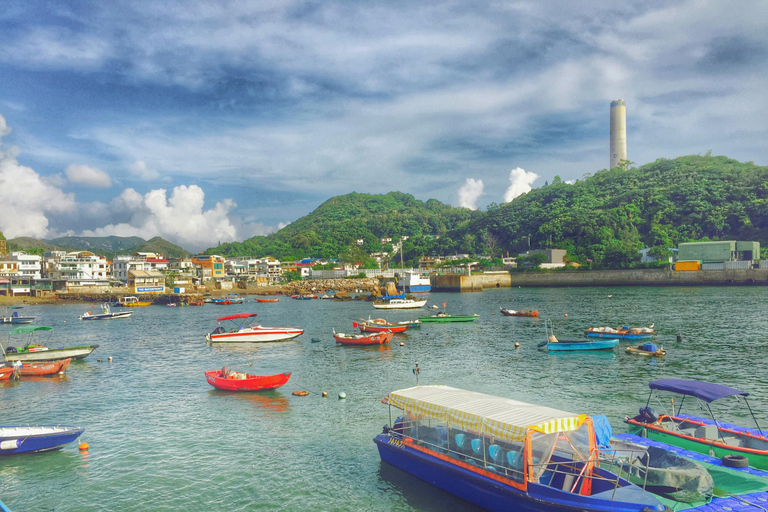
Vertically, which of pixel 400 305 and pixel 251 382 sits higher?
pixel 251 382

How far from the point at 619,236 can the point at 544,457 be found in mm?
149001

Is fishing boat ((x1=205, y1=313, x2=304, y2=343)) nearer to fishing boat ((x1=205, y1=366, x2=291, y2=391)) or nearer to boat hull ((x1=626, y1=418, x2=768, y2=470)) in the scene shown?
fishing boat ((x1=205, y1=366, x2=291, y2=391))

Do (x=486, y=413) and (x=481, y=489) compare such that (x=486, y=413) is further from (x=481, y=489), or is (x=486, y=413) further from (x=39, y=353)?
(x=39, y=353)

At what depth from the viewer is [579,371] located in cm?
3288

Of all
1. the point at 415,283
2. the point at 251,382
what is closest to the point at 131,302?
the point at 415,283

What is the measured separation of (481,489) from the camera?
13.6 metres

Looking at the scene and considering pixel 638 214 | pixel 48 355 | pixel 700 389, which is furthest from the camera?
pixel 638 214

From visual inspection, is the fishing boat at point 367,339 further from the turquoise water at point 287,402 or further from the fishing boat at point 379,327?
Result: the fishing boat at point 379,327

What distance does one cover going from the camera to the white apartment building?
12549 centimetres

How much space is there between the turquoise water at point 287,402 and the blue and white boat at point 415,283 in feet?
237

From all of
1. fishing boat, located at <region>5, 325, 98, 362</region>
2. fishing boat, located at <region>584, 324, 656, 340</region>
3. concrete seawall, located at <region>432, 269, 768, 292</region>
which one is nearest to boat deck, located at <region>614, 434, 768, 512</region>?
fishing boat, located at <region>584, 324, 656, 340</region>

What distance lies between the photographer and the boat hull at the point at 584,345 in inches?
1563

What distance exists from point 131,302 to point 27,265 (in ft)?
154

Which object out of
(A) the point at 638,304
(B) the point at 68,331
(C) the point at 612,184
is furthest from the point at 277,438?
(C) the point at 612,184
